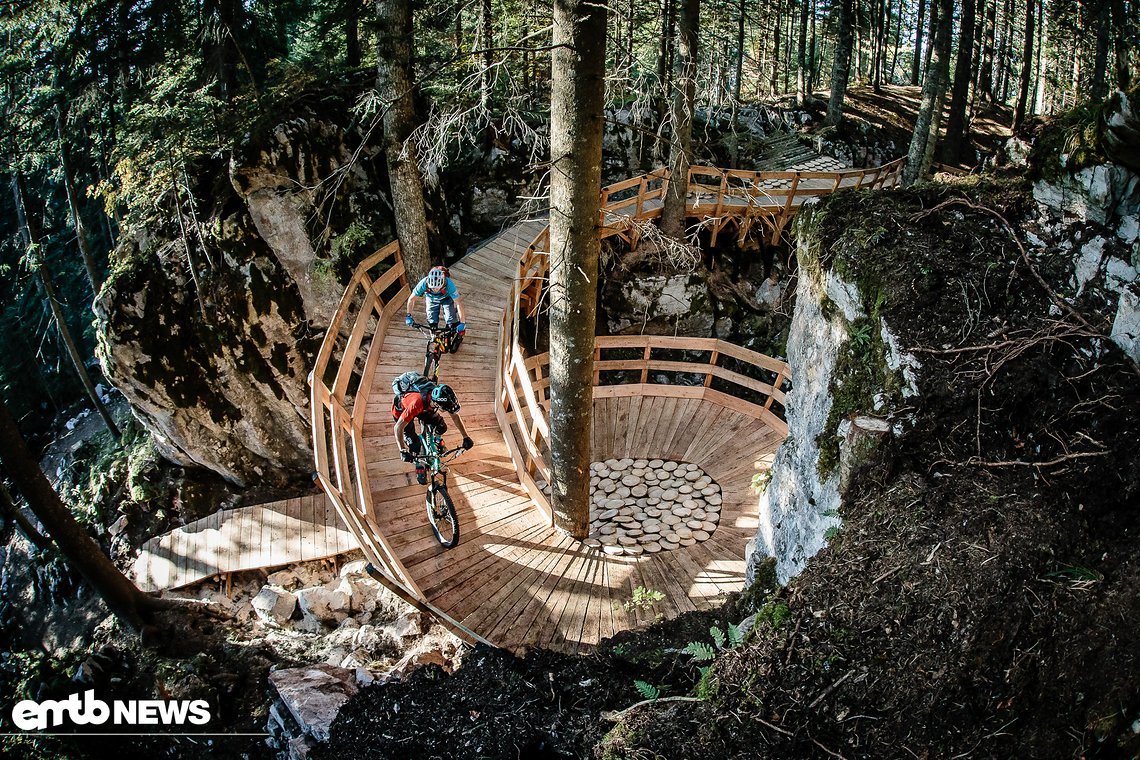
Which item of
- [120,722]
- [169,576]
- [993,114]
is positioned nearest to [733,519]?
[120,722]

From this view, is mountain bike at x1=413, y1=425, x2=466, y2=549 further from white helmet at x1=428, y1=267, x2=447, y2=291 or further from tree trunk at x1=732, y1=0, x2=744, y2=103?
tree trunk at x1=732, y1=0, x2=744, y2=103

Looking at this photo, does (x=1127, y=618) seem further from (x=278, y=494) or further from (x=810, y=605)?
(x=278, y=494)

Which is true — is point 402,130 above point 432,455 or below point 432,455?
above

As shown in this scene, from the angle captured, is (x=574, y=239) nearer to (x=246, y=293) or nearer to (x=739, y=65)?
(x=739, y=65)

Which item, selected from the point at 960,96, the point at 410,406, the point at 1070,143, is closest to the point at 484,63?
the point at 410,406

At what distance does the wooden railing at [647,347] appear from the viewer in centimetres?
884

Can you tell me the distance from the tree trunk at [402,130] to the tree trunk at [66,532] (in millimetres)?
6393

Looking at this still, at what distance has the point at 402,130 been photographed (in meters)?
11.2

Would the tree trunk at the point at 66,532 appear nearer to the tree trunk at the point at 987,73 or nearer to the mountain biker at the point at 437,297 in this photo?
the mountain biker at the point at 437,297

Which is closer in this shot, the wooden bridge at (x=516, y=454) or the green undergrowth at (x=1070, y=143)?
the green undergrowth at (x=1070, y=143)

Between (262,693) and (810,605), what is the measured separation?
6.88 m

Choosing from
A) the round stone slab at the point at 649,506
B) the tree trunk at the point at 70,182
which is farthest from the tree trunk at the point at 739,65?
the tree trunk at the point at 70,182

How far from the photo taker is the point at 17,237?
73.1 feet

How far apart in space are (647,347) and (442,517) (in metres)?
5.42
